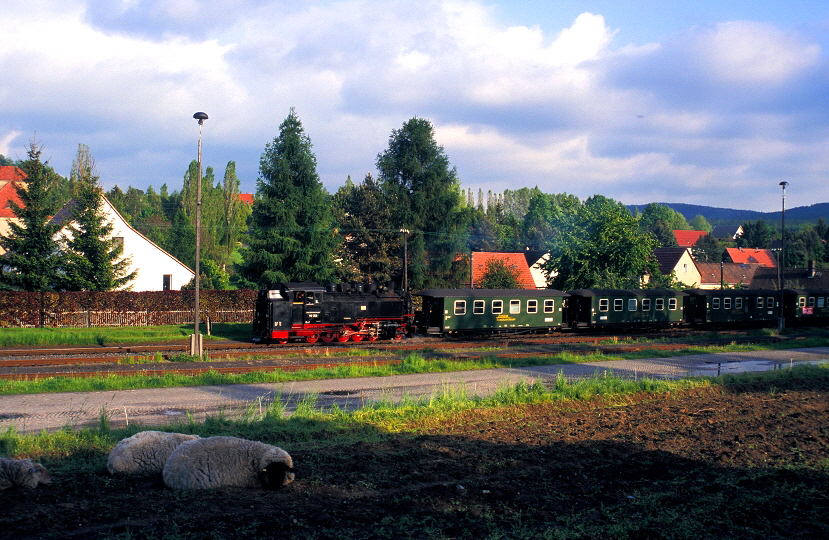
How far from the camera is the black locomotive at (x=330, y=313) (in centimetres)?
2844

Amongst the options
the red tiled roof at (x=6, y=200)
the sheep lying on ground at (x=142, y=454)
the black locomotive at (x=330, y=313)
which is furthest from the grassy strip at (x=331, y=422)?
the red tiled roof at (x=6, y=200)

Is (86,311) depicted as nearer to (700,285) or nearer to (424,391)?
(424,391)

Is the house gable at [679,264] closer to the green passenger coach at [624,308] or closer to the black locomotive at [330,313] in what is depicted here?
the green passenger coach at [624,308]

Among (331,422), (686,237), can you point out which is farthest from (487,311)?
(686,237)

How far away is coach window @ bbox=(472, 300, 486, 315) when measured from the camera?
3315 cm

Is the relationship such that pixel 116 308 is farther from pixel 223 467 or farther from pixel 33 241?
pixel 223 467

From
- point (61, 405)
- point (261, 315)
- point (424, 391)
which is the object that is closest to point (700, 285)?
point (261, 315)

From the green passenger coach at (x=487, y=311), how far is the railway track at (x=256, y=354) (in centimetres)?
131

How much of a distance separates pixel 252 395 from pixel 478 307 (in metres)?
18.3

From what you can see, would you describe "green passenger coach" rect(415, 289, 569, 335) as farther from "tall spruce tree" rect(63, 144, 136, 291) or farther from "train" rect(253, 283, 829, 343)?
"tall spruce tree" rect(63, 144, 136, 291)

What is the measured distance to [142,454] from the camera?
29.1 feet

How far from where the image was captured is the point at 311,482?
28.1 feet

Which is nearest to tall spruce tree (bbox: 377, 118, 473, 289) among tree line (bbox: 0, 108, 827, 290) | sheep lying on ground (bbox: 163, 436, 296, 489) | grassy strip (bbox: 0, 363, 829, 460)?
tree line (bbox: 0, 108, 827, 290)

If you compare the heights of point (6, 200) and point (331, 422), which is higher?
point (6, 200)
